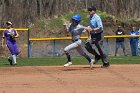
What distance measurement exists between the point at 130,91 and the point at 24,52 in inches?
690

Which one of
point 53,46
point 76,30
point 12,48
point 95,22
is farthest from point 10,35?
point 53,46

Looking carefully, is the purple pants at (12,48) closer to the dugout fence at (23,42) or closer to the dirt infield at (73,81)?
the dirt infield at (73,81)

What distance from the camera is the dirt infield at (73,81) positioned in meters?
9.76

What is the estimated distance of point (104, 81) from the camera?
1105 cm

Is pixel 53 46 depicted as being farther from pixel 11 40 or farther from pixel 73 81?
pixel 73 81

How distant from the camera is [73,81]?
36.2ft

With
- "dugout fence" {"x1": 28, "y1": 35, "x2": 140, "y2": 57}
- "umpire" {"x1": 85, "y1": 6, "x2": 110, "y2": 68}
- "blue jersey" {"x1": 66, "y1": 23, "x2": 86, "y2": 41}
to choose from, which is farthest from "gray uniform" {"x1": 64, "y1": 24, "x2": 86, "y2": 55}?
"dugout fence" {"x1": 28, "y1": 35, "x2": 140, "y2": 57}

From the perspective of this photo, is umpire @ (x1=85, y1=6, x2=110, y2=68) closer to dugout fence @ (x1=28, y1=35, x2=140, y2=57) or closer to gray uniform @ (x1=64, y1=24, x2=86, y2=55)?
gray uniform @ (x1=64, y1=24, x2=86, y2=55)

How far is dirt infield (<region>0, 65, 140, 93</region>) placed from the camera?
32.0 ft

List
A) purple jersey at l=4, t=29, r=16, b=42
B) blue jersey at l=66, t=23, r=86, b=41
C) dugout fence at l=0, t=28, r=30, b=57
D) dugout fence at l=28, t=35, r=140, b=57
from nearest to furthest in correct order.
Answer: blue jersey at l=66, t=23, r=86, b=41
purple jersey at l=4, t=29, r=16, b=42
dugout fence at l=0, t=28, r=30, b=57
dugout fence at l=28, t=35, r=140, b=57

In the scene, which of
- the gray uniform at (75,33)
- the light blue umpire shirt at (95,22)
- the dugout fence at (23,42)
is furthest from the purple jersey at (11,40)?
the dugout fence at (23,42)

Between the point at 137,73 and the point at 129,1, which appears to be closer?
the point at 137,73

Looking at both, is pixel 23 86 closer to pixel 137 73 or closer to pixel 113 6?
pixel 137 73

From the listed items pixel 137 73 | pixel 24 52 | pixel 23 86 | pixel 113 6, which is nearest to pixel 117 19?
pixel 113 6
